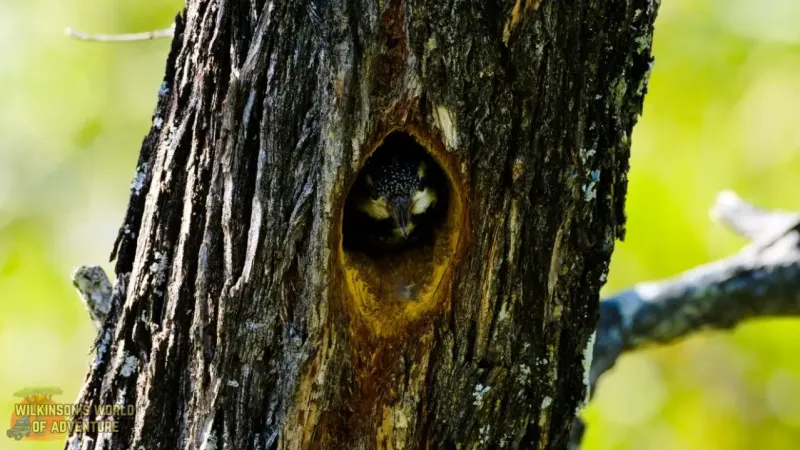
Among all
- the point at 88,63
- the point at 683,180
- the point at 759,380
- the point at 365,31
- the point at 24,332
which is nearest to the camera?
the point at 365,31

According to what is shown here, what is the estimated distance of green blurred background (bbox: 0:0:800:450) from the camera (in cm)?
533

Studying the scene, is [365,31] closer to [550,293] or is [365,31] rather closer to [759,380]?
[550,293]

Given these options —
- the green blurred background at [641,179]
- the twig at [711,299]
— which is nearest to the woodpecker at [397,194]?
the twig at [711,299]

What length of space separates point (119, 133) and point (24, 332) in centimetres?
153

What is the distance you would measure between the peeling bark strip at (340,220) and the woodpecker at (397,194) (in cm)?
67

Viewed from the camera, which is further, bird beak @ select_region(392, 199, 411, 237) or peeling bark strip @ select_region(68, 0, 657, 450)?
bird beak @ select_region(392, 199, 411, 237)

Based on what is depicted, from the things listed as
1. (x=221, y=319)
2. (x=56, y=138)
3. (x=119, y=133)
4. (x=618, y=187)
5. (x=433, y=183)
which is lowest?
(x=221, y=319)

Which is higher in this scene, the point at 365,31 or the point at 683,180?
the point at 683,180

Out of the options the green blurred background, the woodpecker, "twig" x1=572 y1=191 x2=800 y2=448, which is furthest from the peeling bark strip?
the green blurred background

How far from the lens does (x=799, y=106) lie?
627 centimetres

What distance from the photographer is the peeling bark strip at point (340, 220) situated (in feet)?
6.93

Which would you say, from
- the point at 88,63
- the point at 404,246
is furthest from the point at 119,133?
the point at 404,246

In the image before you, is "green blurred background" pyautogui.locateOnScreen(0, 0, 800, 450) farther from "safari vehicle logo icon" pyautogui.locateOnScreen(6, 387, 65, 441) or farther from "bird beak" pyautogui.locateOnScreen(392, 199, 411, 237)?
"bird beak" pyautogui.locateOnScreen(392, 199, 411, 237)

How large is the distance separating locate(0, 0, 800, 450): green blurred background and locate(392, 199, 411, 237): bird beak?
252 centimetres
